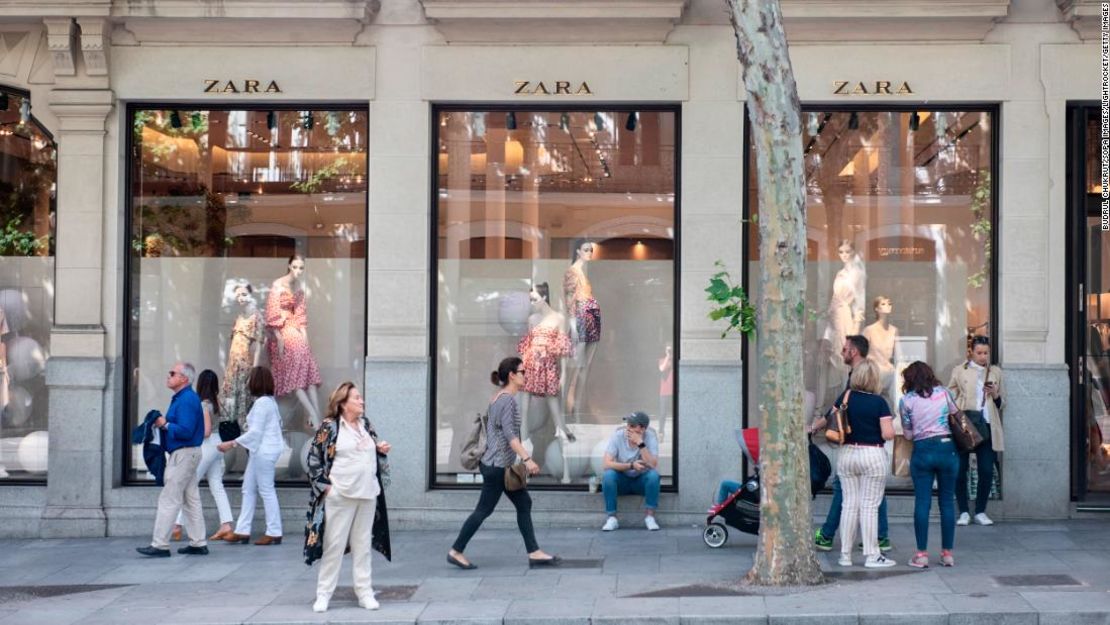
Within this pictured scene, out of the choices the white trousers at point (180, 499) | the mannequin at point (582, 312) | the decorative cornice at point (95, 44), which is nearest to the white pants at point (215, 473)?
the white trousers at point (180, 499)

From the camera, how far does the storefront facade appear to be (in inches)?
555

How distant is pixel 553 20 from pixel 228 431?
560 cm

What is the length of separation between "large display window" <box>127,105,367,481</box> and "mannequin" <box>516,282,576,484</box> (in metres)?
1.92

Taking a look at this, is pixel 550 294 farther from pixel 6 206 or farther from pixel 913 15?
pixel 6 206

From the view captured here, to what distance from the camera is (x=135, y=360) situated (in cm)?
1499

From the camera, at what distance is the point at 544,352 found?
14867 millimetres

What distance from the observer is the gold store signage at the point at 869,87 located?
14273 mm

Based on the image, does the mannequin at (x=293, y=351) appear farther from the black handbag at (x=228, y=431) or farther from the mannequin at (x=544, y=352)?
the mannequin at (x=544, y=352)

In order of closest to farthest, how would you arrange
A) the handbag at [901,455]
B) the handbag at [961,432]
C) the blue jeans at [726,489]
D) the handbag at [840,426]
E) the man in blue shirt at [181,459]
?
1. the handbag at [961,432]
2. the handbag at [840,426]
3. the handbag at [901,455]
4. the man in blue shirt at [181,459]
5. the blue jeans at [726,489]

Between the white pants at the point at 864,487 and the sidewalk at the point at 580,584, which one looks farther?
the white pants at the point at 864,487

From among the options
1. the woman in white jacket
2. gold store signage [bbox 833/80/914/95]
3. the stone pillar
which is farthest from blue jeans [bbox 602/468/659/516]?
the stone pillar

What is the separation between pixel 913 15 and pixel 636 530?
6201 millimetres

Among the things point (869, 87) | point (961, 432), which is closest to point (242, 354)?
point (869, 87)

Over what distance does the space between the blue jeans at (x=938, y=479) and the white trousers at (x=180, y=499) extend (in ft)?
22.4
